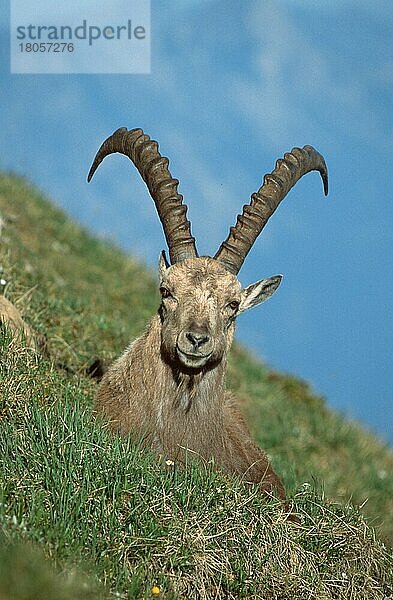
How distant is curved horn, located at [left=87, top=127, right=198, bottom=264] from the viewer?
8.21m

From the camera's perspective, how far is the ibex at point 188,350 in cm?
757

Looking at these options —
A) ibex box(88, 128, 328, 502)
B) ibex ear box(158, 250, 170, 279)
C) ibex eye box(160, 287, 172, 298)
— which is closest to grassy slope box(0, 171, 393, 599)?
ibex box(88, 128, 328, 502)

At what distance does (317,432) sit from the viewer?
1622 cm

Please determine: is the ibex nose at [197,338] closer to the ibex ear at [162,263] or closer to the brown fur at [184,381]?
the brown fur at [184,381]

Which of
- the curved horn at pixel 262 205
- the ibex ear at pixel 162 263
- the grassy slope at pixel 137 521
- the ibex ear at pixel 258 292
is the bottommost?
the grassy slope at pixel 137 521

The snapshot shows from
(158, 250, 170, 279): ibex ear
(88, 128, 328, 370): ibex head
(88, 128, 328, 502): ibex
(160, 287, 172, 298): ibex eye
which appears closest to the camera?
(88, 128, 328, 370): ibex head

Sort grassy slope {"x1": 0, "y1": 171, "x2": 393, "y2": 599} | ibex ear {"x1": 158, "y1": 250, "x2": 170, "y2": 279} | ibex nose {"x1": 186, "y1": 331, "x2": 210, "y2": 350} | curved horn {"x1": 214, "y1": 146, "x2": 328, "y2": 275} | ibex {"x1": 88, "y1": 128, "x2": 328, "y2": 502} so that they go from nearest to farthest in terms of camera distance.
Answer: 1. grassy slope {"x1": 0, "y1": 171, "x2": 393, "y2": 599}
2. ibex nose {"x1": 186, "y1": 331, "x2": 210, "y2": 350}
3. ibex {"x1": 88, "y1": 128, "x2": 328, "y2": 502}
4. ibex ear {"x1": 158, "y1": 250, "x2": 170, "y2": 279}
5. curved horn {"x1": 214, "y1": 146, "x2": 328, "y2": 275}

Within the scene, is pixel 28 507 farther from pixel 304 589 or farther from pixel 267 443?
pixel 267 443

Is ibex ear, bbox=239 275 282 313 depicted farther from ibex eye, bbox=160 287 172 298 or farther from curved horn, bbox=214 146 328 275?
ibex eye, bbox=160 287 172 298

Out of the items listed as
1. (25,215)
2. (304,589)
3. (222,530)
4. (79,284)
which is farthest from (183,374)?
(25,215)

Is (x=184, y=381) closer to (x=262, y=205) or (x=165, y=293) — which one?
(x=165, y=293)

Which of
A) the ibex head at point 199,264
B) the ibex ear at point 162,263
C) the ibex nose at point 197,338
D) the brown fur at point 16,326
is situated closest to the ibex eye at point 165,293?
the ibex head at point 199,264

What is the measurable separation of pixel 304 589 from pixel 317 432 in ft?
32.5

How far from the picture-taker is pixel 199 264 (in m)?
7.89
